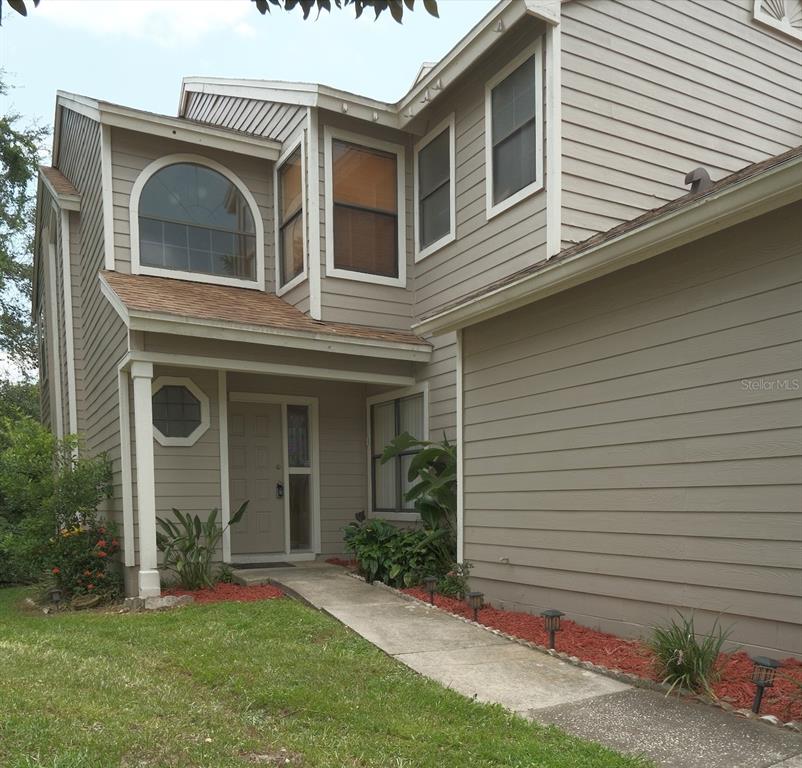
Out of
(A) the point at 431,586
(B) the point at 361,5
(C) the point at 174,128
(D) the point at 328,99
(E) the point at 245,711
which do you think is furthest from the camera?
(C) the point at 174,128

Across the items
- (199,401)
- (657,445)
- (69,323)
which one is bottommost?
(657,445)

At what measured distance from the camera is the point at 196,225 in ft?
31.0

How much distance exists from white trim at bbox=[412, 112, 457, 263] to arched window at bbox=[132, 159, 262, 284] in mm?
2287

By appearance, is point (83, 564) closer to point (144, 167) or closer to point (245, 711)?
point (144, 167)

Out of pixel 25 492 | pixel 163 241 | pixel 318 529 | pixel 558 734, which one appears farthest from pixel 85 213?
pixel 558 734

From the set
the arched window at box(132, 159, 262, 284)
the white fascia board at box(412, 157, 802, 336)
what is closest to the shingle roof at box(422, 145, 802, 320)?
the white fascia board at box(412, 157, 802, 336)

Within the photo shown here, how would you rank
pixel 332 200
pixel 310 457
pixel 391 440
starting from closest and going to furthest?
pixel 332 200 < pixel 391 440 < pixel 310 457

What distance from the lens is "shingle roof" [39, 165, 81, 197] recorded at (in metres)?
10.8

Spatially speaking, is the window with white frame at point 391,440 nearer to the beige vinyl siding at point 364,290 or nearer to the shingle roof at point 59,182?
the beige vinyl siding at point 364,290

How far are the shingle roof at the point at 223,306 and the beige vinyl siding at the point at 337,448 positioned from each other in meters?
1.17

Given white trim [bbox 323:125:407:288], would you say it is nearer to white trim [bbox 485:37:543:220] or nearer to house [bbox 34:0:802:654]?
house [bbox 34:0:802:654]

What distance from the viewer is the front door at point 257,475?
9.23m

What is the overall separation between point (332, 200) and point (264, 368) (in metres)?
2.47

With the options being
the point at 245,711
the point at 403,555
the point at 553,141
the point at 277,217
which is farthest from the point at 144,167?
the point at 245,711
